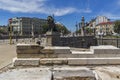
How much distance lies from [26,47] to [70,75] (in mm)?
3271

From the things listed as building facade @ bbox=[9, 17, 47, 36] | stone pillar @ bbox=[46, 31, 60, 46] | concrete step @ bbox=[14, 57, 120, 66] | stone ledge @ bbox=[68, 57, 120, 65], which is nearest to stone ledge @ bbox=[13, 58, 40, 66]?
concrete step @ bbox=[14, 57, 120, 66]

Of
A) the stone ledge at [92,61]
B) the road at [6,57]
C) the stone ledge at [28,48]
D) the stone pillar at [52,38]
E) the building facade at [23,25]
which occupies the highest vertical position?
the building facade at [23,25]

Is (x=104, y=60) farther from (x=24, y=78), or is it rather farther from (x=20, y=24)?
(x=20, y=24)

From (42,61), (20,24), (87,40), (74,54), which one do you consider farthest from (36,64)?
(20,24)

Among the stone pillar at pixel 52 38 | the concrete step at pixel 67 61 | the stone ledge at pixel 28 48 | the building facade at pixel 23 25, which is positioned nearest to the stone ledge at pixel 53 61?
the concrete step at pixel 67 61

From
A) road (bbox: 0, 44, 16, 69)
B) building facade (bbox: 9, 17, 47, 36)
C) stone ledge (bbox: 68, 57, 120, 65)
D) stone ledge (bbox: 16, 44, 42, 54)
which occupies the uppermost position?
building facade (bbox: 9, 17, 47, 36)

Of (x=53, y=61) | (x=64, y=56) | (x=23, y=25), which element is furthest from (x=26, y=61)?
(x=23, y=25)

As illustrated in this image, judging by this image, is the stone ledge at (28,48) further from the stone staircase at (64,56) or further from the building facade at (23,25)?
the building facade at (23,25)

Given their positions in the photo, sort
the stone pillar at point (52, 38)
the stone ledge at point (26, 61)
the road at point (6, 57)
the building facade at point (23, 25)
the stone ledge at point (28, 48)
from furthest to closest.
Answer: the building facade at point (23, 25), the stone pillar at point (52, 38), the road at point (6, 57), the stone ledge at point (28, 48), the stone ledge at point (26, 61)

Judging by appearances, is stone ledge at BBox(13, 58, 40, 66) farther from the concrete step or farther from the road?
the road

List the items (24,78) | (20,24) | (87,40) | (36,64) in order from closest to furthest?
(24,78) < (36,64) < (87,40) < (20,24)

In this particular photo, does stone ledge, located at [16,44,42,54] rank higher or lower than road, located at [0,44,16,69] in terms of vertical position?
higher

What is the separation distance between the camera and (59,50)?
859 centimetres

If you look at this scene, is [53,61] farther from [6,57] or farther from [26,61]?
[6,57]
